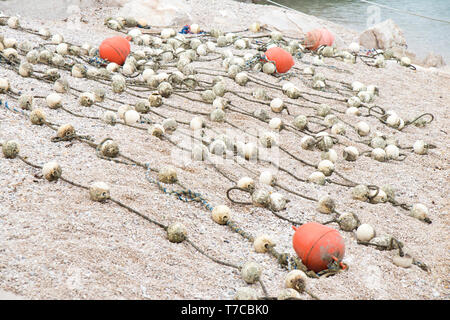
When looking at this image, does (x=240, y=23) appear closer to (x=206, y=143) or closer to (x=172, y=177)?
(x=206, y=143)

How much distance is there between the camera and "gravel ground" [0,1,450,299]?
1.99 m

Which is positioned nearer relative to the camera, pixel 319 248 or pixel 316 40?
pixel 319 248

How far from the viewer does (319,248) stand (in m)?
2.27

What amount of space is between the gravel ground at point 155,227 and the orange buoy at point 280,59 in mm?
1265

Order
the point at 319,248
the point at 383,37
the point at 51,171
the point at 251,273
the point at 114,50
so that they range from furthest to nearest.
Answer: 1. the point at 383,37
2. the point at 114,50
3. the point at 51,171
4. the point at 319,248
5. the point at 251,273

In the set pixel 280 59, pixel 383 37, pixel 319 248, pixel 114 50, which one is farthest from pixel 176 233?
pixel 383 37

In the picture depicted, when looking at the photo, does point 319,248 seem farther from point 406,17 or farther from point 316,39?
point 406,17

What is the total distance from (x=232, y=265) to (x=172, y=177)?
2.64 feet

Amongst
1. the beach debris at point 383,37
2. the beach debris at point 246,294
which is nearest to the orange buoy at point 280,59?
the beach debris at point 383,37

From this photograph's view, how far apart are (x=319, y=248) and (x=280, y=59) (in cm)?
321

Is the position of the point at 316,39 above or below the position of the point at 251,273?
above

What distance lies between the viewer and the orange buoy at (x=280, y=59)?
5079 millimetres
